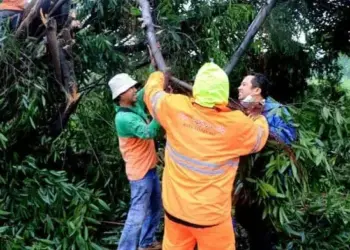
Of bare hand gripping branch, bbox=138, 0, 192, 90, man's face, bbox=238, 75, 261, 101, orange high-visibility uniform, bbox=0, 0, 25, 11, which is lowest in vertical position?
man's face, bbox=238, 75, 261, 101

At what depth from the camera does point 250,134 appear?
2.88 m

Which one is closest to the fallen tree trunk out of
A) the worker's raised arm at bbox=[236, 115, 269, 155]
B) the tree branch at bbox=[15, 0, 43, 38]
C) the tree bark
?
the tree bark

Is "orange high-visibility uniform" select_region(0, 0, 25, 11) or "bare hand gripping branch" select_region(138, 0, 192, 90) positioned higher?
"orange high-visibility uniform" select_region(0, 0, 25, 11)

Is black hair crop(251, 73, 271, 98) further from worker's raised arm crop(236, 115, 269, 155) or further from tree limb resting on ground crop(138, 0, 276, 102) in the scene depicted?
worker's raised arm crop(236, 115, 269, 155)

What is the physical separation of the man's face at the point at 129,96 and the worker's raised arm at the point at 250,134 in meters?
0.93

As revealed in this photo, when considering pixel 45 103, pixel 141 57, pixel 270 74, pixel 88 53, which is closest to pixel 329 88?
pixel 270 74

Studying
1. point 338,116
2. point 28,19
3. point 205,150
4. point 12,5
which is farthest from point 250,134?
point 12,5

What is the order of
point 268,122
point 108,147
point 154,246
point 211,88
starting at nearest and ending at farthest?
point 211,88 → point 268,122 → point 154,246 → point 108,147

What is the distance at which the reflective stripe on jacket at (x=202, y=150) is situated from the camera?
9.27 ft

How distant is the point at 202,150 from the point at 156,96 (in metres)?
0.41

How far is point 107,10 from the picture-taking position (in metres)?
4.85

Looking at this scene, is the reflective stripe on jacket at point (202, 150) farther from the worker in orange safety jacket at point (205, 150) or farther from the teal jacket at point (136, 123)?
the teal jacket at point (136, 123)

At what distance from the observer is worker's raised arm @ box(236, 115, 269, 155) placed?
2.83 m

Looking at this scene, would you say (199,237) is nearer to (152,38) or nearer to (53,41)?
(152,38)
